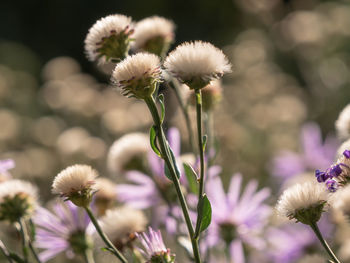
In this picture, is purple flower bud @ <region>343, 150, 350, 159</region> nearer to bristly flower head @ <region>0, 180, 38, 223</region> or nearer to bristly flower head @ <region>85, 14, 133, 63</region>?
bristly flower head @ <region>85, 14, 133, 63</region>

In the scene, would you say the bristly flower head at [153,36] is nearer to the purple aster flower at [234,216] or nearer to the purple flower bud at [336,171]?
the purple aster flower at [234,216]

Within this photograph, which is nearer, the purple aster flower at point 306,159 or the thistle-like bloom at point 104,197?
the thistle-like bloom at point 104,197

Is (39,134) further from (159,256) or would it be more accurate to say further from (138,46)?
(159,256)

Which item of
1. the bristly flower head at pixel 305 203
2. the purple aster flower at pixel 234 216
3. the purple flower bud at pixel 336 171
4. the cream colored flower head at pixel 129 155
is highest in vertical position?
the cream colored flower head at pixel 129 155

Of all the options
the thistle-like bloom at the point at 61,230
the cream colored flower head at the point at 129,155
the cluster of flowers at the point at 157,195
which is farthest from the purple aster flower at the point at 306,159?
the thistle-like bloom at the point at 61,230

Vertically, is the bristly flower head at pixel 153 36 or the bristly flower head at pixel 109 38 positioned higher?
the bristly flower head at pixel 153 36

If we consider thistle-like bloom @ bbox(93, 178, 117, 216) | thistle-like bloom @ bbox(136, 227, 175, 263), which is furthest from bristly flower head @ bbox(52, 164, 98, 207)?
thistle-like bloom @ bbox(93, 178, 117, 216)

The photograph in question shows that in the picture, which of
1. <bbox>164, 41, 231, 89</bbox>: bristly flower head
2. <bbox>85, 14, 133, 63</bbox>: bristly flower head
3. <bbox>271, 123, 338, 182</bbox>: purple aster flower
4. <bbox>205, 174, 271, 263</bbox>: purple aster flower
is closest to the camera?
<bbox>164, 41, 231, 89</bbox>: bristly flower head

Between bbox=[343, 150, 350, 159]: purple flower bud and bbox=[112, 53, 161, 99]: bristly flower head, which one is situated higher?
bbox=[112, 53, 161, 99]: bristly flower head

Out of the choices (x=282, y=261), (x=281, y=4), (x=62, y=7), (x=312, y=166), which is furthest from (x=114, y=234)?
(x=62, y=7)
